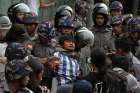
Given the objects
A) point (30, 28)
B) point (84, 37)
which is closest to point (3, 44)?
point (30, 28)

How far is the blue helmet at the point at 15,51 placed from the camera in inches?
257

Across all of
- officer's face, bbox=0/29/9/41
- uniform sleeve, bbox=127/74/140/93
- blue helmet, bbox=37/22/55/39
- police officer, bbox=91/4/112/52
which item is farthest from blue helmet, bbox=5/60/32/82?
police officer, bbox=91/4/112/52

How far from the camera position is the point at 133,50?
8.52m

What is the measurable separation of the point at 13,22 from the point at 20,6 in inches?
13.3

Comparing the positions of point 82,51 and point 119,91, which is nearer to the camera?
point 119,91

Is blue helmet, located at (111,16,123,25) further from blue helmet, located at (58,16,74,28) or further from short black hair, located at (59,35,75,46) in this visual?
short black hair, located at (59,35,75,46)

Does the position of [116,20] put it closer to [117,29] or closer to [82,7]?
[117,29]

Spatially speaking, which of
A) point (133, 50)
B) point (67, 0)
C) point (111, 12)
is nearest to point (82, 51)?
point (133, 50)

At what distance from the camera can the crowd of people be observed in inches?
239

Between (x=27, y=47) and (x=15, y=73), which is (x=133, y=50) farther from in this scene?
(x=15, y=73)

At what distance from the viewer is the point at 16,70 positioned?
554 centimetres

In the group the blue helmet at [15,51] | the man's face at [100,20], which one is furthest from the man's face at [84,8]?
the blue helmet at [15,51]

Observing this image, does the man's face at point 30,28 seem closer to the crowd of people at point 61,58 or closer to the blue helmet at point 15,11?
the crowd of people at point 61,58

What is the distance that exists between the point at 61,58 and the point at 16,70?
1881 mm
